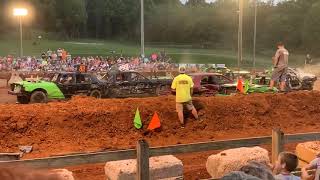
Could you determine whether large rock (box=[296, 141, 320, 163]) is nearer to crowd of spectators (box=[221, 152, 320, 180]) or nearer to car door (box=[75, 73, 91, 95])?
crowd of spectators (box=[221, 152, 320, 180])

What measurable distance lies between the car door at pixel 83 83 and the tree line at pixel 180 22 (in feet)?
235

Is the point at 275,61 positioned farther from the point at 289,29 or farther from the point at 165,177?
the point at 289,29

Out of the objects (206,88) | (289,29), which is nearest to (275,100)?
(206,88)

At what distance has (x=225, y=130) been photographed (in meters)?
16.1

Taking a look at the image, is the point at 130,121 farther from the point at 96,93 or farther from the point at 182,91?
the point at 96,93

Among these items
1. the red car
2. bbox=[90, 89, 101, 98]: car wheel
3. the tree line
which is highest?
the tree line

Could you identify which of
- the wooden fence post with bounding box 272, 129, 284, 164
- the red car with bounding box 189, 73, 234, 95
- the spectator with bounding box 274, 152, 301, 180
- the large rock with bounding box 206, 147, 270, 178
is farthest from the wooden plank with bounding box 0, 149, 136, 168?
the red car with bounding box 189, 73, 234, 95

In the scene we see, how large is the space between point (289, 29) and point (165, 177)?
8866cm

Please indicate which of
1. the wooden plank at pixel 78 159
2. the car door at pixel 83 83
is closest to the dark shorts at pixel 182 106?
the car door at pixel 83 83

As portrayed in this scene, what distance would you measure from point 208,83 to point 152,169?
1435 centimetres

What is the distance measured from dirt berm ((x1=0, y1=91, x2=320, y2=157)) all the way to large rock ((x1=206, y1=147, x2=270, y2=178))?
17.4 ft

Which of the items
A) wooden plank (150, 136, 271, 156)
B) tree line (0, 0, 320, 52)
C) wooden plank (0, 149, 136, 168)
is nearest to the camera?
wooden plank (0, 149, 136, 168)

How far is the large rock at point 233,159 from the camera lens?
866 cm

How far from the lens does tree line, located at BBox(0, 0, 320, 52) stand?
305 feet
